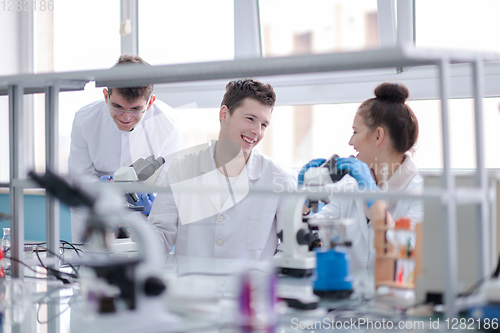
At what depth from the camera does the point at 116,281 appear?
3.07 feet

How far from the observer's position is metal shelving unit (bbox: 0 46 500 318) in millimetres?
991

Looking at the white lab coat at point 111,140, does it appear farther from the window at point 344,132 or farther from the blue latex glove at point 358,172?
the blue latex glove at point 358,172

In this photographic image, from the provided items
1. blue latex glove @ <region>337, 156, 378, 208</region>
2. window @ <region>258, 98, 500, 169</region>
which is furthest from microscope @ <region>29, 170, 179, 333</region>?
window @ <region>258, 98, 500, 169</region>

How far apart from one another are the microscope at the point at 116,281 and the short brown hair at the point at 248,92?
4.43 ft

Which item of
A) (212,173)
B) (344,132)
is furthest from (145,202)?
(344,132)

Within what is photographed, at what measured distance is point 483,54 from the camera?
1093mm

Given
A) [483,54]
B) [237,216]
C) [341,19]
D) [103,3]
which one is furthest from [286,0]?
[483,54]

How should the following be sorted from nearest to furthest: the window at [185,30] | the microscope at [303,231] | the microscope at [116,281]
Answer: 1. the microscope at [116,281]
2. the microscope at [303,231]
3. the window at [185,30]

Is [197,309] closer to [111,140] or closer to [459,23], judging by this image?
[111,140]

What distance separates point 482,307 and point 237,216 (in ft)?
4.52

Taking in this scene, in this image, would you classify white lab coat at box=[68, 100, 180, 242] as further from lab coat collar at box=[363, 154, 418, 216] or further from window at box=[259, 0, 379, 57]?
lab coat collar at box=[363, 154, 418, 216]

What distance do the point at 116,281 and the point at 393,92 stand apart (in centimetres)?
149

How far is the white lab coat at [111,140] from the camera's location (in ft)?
9.97

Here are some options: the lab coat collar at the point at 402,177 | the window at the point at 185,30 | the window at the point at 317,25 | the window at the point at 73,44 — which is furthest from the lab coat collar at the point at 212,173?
the window at the point at 73,44
